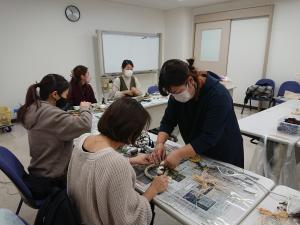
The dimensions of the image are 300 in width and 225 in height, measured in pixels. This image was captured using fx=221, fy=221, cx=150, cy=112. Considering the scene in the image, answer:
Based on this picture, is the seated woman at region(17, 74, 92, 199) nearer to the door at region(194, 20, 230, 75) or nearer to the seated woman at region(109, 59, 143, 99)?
the seated woman at region(109, 59, 143, 99)

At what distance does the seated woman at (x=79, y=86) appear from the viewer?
292 cm

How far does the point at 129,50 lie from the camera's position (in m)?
5.31

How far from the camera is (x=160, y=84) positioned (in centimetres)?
116

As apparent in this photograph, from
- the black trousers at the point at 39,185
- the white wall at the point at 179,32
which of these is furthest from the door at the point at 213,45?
the black trousers at the point at 39,185

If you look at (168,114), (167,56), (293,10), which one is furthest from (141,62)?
(168,114)

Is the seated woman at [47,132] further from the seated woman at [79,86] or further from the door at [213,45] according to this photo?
the door at [213,45]

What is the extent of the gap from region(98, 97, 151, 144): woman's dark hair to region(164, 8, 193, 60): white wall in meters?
5.41

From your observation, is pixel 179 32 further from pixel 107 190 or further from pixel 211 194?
pixel 107 190

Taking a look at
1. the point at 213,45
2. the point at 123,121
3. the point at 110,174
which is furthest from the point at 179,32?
the point at 110,174

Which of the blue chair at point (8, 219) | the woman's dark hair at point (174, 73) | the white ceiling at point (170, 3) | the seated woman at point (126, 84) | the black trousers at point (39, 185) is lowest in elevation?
the black trousers at point (39, 185)

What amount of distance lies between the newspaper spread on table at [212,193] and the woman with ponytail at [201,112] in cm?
11

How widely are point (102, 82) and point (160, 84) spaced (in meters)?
4.16

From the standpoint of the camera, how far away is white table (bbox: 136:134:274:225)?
35.4 inches

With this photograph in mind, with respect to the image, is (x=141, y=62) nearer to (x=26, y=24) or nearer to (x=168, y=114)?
(x=26, y=24)
